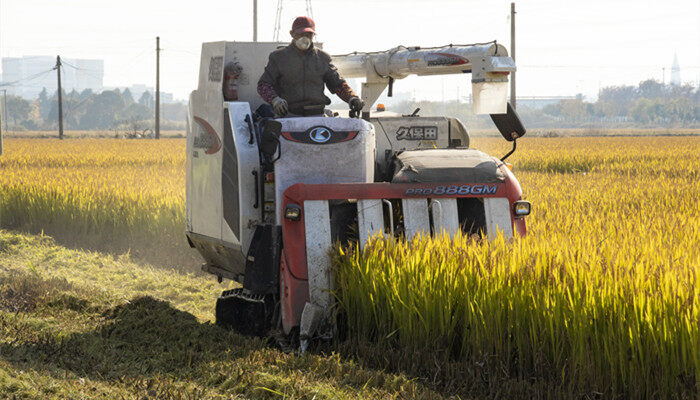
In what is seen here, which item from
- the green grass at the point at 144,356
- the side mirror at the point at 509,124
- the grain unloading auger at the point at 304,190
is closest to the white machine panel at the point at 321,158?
the grain unloading auger at the point at 304,190

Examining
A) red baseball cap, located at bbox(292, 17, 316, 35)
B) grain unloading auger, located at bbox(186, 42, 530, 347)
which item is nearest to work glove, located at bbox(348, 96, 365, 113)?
grain unloading auger, located at bbox(186, 42, 530, 347)

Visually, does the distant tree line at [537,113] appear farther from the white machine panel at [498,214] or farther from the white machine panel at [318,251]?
the white machine panel at [318,251]

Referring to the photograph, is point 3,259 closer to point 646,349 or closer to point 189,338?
point 189,338

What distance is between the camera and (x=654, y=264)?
523 centimetres

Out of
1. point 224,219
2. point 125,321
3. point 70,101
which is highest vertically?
point 70,101

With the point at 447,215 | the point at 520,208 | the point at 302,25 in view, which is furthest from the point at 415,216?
the point at 302,25

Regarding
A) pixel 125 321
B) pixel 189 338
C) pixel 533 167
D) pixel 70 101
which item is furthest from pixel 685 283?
pixel 70 101

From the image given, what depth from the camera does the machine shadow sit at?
5363mm

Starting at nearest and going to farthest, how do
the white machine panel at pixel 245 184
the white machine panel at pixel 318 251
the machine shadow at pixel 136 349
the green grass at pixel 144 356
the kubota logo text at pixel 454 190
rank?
the green grass at pixel 144 356, the machine shadow at pixel 136 349, the white machine panel at pixel 318 251, the kubota logo text at pixel 454 190, the white machine panel at pixel 245 184

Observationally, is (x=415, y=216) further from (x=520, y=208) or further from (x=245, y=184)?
(x=245, y=184)

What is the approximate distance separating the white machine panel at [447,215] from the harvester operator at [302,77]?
4.44ft

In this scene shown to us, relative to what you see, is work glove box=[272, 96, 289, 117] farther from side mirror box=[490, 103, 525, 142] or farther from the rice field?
side mirror box=[490, 103, 525, 142]

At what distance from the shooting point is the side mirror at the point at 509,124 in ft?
23.7

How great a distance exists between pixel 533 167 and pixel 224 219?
67.1ft
